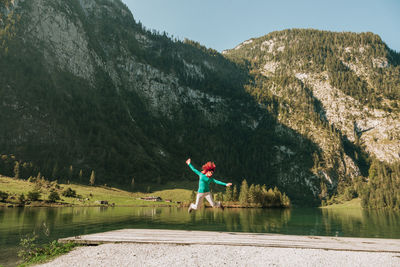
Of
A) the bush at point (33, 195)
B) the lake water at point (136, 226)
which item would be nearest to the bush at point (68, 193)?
the bush at point (33, 195)

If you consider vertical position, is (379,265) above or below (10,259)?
above

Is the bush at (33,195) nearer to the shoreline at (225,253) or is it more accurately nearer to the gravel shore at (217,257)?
the shoreline at (225,253)

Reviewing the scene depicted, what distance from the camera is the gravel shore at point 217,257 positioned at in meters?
11.5

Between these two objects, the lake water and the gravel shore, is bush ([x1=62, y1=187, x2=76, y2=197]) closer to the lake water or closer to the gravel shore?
the lake water

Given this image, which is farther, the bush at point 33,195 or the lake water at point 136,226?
the bush at point 33,195

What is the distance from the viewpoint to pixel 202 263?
1152cm

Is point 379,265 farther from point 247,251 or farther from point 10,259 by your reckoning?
point 10,259

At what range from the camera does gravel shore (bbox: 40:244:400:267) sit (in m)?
11.5

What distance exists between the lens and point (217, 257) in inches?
484

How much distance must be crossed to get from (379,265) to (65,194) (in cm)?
16647

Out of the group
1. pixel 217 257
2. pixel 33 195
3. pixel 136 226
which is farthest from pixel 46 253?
pixel 33 195

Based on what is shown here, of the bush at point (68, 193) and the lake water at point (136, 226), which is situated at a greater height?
the bush at point (68, 193)

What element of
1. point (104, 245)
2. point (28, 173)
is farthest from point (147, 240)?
point (28, 173)

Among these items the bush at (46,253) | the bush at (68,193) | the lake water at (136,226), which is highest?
the bush at (68,193)
